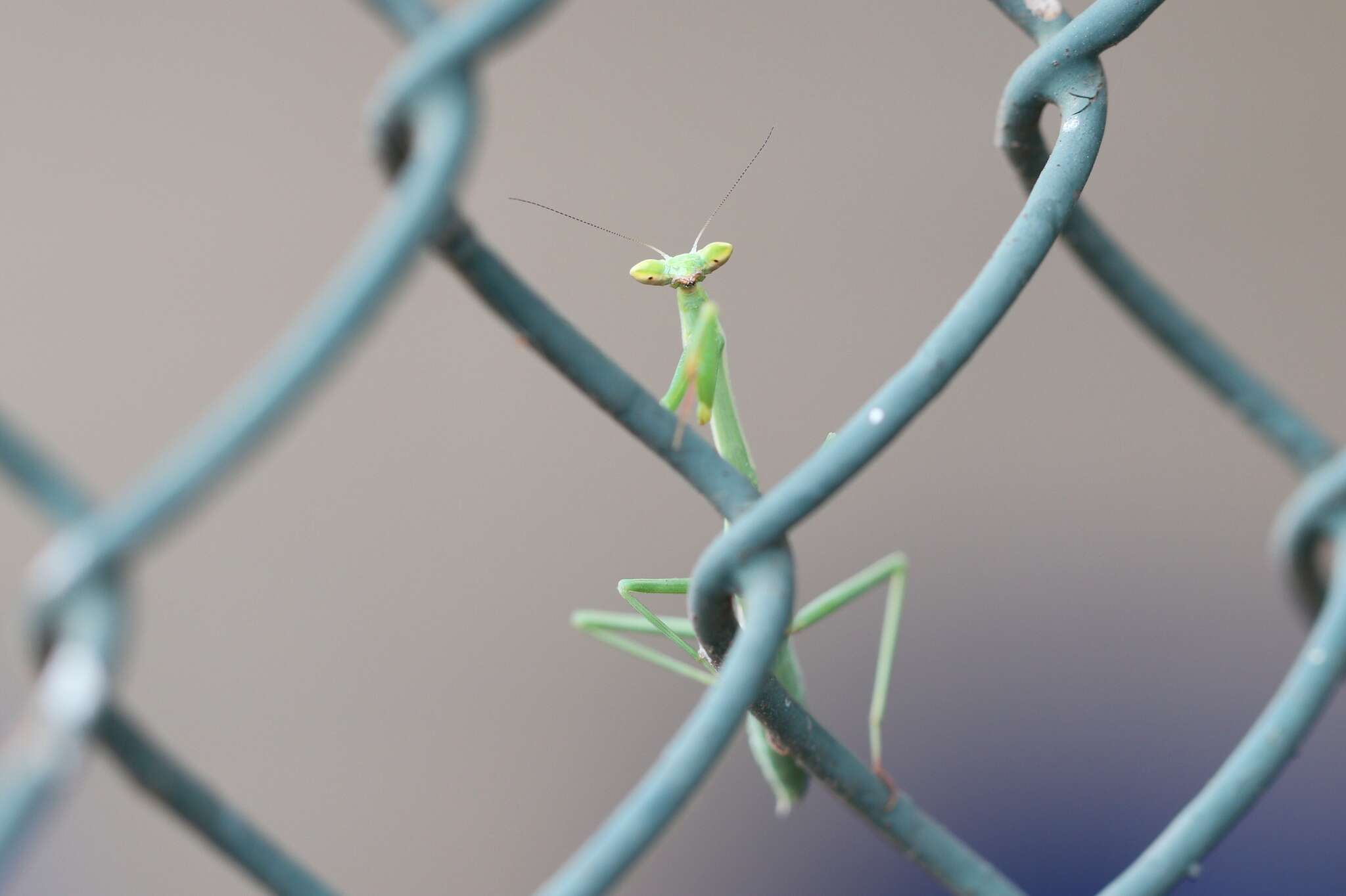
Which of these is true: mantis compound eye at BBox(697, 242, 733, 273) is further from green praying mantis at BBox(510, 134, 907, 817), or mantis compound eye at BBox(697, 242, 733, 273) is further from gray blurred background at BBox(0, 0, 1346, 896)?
gray blurred background at BBox(0, 0, 1346, 896)

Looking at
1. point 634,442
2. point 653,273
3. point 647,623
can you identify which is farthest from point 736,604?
point 634,442

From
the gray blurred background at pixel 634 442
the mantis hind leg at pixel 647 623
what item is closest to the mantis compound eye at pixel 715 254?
the mantis hind leg at pixel 647 623

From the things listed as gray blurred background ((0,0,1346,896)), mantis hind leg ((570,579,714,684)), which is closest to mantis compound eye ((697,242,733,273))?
mantis hind leg ((570,579,714,684))

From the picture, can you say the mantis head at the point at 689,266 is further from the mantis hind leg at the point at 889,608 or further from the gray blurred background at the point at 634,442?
the gray blurred background at the point at 634,442

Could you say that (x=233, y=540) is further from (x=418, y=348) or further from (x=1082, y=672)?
A: (x=1082, y=672)

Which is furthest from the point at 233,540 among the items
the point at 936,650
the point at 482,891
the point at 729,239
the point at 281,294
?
the point at 936,650
